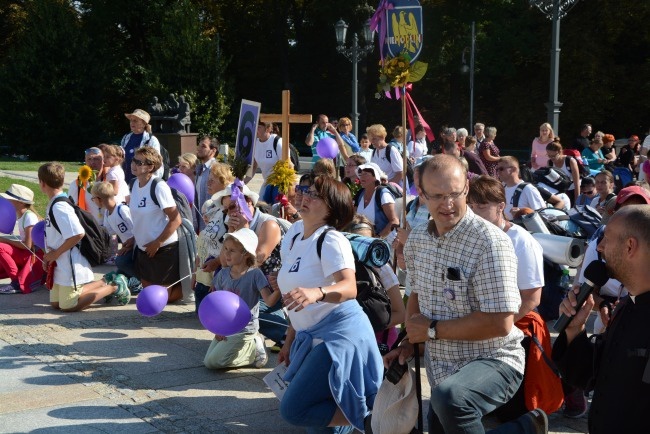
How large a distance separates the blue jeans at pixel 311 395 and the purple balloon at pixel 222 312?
4.24 feet

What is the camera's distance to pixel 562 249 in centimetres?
700

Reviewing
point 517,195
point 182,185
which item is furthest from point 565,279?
point 182,185

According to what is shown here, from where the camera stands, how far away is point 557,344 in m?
3.87

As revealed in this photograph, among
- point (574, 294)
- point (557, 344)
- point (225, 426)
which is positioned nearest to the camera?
point (574, 294)

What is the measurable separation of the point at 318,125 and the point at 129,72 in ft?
86.8

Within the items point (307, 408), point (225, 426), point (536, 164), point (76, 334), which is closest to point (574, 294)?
point (307, 408)

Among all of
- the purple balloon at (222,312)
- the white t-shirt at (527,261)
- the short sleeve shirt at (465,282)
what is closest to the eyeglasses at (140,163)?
the purple balloon at (222,312)

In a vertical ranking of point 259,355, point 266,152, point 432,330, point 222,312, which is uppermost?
point 266,152

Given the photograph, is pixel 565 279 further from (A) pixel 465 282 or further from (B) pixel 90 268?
(B) pixel 90 268

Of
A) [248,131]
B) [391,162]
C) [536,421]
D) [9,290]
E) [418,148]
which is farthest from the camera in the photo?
[418,148]

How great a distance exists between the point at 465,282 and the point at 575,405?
2346mm

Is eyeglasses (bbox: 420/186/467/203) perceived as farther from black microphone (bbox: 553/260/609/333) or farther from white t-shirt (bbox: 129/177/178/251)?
white t-shirt (bbox: 129/177/178/251)

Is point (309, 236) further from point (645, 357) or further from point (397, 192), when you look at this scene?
point (397, 192)

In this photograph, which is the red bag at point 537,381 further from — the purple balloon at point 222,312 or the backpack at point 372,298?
the purple balloon at point 222,312
